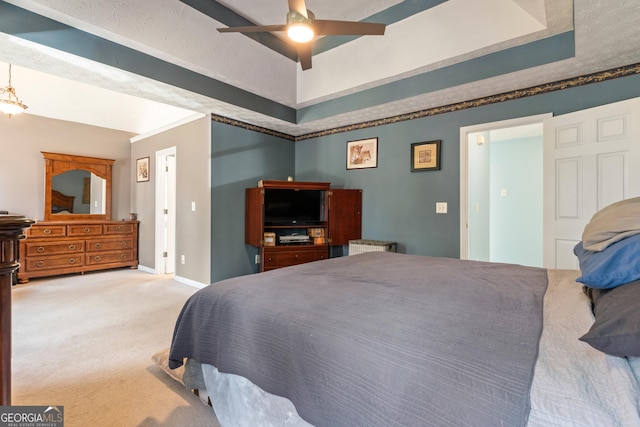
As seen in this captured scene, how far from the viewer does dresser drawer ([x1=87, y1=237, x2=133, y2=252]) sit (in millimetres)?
4820

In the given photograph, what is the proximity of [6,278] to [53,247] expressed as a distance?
4982mm

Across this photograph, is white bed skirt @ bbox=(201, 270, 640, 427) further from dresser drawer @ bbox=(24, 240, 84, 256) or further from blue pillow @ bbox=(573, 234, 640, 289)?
dresser drawer @ bbox=(24, 240, 84, 256)

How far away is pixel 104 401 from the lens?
1.65 meters

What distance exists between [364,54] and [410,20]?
552mm

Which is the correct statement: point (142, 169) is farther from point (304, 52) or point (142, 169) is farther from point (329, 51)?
point (304, 52)

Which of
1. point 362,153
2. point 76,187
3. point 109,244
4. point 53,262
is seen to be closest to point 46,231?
point 53,262

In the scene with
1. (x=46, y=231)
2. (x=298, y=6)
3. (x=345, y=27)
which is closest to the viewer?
(x=298, y=6)

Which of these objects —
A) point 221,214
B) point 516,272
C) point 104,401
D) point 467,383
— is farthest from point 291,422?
point 221,214

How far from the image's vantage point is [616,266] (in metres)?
0.98

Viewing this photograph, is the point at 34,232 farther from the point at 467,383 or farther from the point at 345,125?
the point at 467,383

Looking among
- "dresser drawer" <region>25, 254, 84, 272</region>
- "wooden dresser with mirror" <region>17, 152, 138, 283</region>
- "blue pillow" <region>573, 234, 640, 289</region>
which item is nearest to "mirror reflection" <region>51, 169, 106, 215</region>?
"wooden dresser with mirror" <region>17, 152, 138, 283</region>

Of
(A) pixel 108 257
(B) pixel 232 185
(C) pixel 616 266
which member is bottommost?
(A) pixel 108 257

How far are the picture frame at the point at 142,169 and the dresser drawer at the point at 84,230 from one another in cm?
104

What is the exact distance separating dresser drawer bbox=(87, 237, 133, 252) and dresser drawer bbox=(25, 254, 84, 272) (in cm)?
20
